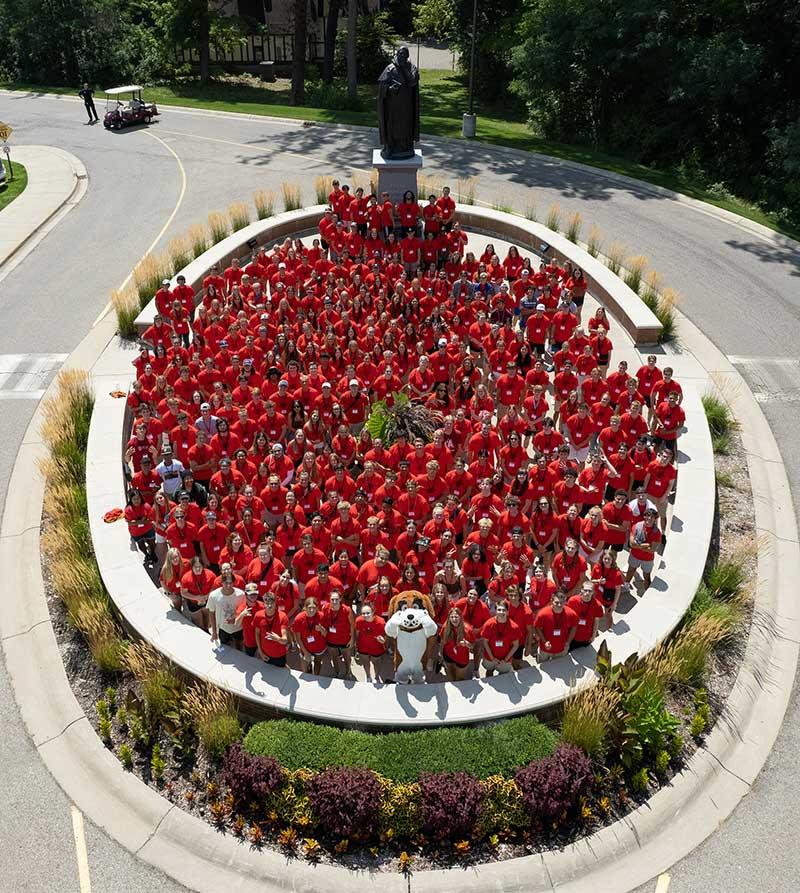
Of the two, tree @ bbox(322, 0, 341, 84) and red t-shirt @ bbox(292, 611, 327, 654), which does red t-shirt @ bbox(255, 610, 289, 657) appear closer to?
red t-shirt @ bbox(292, 611, 327, 654)

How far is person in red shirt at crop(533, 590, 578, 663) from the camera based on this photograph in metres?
9.82

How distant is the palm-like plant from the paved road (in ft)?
21.9

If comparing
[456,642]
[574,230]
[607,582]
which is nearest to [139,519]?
[456,642]

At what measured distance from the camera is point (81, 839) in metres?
8.64

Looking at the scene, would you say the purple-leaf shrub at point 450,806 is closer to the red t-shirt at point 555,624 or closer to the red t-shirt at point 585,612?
the red t-shirt at point 555,624

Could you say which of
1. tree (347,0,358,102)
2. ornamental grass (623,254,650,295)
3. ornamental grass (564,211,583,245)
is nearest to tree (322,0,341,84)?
tree (347,0,358,102)

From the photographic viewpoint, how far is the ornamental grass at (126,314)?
19.2 m

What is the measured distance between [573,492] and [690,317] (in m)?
10.4

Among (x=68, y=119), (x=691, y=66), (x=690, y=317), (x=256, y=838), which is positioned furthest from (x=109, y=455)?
(x=68, y=119)

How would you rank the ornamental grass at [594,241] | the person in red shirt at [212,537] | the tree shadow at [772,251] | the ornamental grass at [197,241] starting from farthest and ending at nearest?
the tree shadow at [772,251] < the ornamental grass at [197,241] < the ornamental grass at [594,241] < the person in red shirt at [212,537]

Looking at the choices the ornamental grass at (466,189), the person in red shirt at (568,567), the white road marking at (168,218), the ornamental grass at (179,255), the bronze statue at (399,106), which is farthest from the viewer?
Result: the ornamental grass at (466,189)

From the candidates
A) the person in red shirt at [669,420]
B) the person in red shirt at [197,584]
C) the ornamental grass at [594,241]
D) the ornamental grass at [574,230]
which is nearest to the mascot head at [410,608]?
the person in red shirt at [197,584]

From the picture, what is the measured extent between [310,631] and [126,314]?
1227 cm

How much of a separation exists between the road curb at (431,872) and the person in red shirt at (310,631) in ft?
7.47
